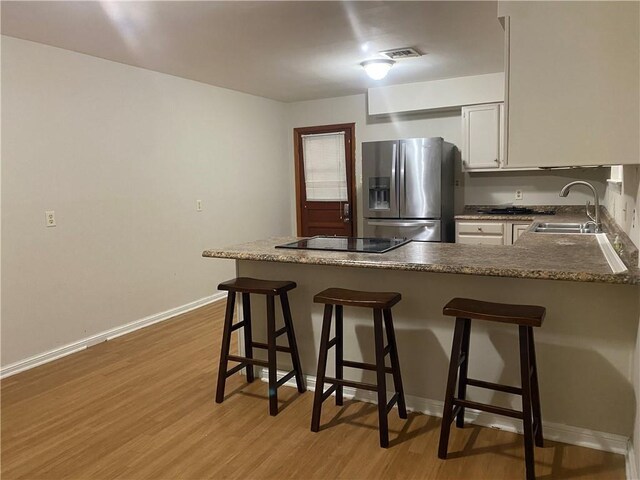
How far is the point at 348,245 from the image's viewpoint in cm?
297

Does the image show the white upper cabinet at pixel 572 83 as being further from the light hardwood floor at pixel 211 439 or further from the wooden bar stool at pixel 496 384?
the light hardwood floor at pixel 211 439

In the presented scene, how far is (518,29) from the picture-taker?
204cm

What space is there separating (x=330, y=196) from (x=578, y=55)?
449 centimetres

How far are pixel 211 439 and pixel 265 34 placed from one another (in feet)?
8.53

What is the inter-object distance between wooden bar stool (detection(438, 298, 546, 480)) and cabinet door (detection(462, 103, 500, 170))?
→ 3.12m

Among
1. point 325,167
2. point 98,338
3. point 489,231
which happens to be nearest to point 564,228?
point 489,231

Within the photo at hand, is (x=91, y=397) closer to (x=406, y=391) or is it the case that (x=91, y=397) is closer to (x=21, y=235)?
(x=21, y=235)

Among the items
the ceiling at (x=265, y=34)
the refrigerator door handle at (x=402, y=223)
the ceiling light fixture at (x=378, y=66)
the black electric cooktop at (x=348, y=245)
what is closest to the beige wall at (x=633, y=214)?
the black electric cooktop at (x=348, y=245)

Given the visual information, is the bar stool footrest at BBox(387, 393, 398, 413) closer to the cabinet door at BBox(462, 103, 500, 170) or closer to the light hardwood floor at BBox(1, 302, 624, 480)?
the light hardwood floor at BBox(1, 302, 624, 480)

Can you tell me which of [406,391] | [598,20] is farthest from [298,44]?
[406,391]

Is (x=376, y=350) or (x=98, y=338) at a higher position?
(x=376, y=350)

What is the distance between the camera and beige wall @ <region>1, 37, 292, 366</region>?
11.2 ft

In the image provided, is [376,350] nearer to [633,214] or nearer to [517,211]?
[633,214]

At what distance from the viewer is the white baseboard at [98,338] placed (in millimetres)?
3416
